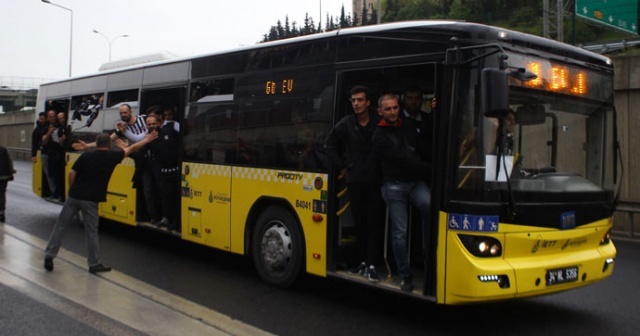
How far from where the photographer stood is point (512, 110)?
5.29m

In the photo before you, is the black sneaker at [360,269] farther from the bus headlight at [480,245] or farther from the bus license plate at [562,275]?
the bus license plate at [562,275]

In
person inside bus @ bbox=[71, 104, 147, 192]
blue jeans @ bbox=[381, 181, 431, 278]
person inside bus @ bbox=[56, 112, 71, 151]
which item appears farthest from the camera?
person inside bus @ bbox=[56, 112, 71, 151]

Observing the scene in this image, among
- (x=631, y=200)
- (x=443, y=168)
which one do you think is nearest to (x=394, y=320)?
(x=443, y=168)

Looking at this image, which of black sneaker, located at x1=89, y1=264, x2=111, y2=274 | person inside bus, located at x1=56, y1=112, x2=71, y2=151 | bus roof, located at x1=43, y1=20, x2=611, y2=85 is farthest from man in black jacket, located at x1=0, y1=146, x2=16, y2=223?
bus roof, located at x1=43, y1=20, x2=611, y2=85

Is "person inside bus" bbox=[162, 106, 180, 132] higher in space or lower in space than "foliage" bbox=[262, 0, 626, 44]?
Result: lower

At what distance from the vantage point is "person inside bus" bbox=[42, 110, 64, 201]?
1212 centimetres

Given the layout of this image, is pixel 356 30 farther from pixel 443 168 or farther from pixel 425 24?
pixel 443 168

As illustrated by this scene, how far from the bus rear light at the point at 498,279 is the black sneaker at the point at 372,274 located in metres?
1.20

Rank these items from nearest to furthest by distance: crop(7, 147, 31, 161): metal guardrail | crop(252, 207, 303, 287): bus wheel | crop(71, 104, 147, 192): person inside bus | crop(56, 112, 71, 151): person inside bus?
crop(252, 207, 303, 287): bus wheel
crop(71, 104, 147, 192): person inside bus
crop(56, 112, 71, 151): person inside bus
crop(7, 147, 31, 161): metal guardrail

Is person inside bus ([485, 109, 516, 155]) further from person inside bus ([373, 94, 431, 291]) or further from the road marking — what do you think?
the road marking

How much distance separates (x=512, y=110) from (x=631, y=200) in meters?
9.09

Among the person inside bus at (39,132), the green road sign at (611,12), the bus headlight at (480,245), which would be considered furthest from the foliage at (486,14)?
the bus headlight at (480,245)

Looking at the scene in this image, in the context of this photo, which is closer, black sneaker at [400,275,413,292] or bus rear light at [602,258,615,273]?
black sneaker at [400,275,413,292]

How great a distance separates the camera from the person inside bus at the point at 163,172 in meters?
8.86
